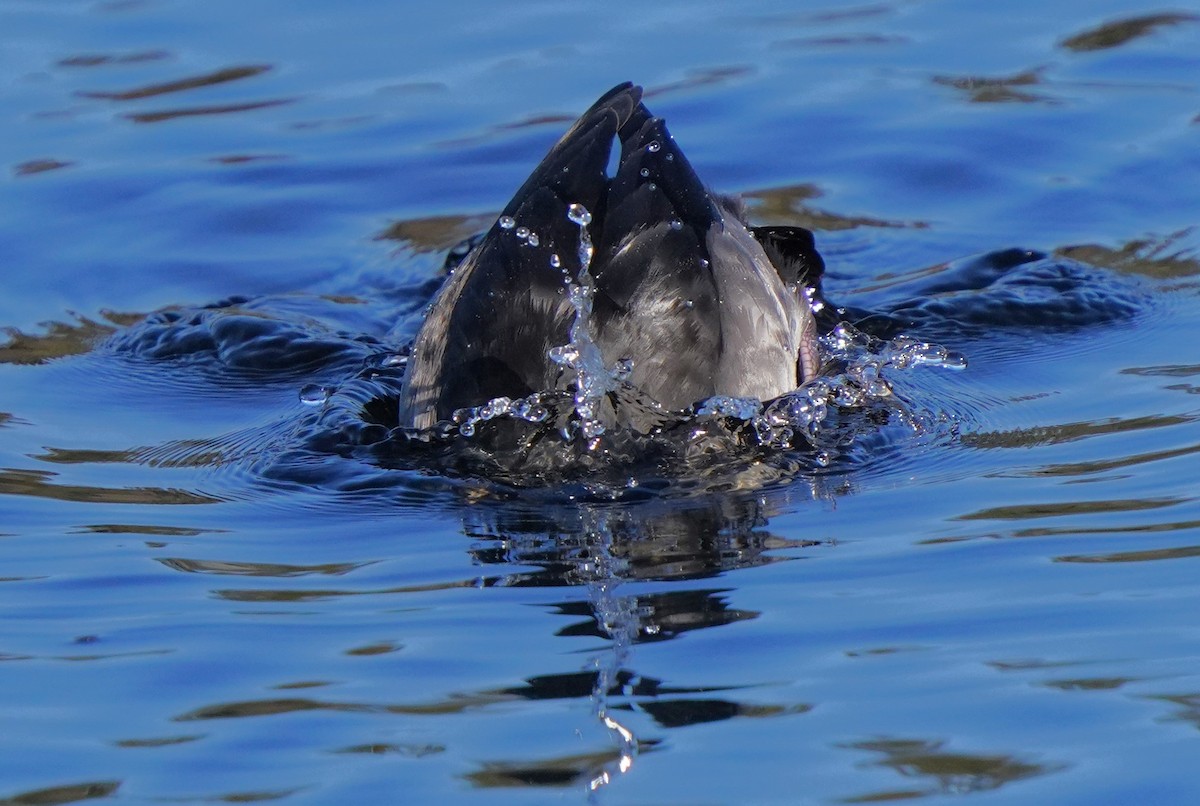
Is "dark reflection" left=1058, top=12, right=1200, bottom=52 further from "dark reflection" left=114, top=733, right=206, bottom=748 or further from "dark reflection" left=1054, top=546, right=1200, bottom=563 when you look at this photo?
"dark reflection" left=114, top=733, right=206, bottom=748

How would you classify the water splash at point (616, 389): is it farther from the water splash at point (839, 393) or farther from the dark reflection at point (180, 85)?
the dark reflection at point (180, 85)

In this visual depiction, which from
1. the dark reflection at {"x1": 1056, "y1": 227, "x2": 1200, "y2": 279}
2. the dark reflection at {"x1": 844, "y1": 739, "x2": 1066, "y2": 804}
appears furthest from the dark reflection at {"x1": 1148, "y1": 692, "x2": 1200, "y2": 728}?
the dark reflection at {"x1": 1056, "y1": 227, "x2": 1200, "y2": 279}

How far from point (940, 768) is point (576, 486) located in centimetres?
217

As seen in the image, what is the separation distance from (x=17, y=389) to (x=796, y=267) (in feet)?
9.61

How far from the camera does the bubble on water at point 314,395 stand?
21.9 ft

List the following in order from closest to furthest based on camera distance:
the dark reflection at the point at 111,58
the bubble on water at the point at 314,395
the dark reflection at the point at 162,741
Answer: the dark reflection at the point at 162,741 < the bubble on water at the point at 314,395 < the dark reflection at the point at 111,58

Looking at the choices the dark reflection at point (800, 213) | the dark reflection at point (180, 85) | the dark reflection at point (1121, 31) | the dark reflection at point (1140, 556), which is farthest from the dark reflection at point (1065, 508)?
the dark reflection at point (180, 85)

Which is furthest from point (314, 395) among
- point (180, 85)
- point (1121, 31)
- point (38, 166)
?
point (1121, 31)

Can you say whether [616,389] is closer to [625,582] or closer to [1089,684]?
[625,582]

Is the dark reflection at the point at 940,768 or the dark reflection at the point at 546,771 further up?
the dark reflection at the point at 546,771

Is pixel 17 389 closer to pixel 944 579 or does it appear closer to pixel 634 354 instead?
pixel 634 354

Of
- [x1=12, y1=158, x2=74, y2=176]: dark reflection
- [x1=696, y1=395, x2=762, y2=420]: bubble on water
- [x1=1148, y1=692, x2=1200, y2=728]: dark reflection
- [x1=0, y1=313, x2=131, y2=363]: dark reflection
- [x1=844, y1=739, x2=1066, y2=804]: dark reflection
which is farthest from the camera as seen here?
[x1=12, y1=158, x2=74, y2=176]: dark reflection

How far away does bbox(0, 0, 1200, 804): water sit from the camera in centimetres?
388

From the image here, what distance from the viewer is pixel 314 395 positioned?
6703 mm
